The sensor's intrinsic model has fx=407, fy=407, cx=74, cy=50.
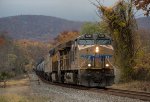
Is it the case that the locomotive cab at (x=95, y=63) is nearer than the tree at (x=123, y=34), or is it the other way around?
the locomotive cab at (x=95, y=63)

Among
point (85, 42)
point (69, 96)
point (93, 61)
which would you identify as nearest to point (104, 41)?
point (85, 42)

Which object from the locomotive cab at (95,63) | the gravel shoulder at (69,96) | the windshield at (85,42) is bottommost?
the gravel shoulder at (69,96)

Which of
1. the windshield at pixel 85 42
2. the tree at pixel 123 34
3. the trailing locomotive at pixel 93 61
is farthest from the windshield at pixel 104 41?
the tree at pixel 123 34

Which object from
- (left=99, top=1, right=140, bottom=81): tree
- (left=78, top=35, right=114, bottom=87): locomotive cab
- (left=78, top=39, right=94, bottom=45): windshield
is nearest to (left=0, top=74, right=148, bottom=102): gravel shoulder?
(left=78, top=35, right=114, bottom=87): locomotive cab

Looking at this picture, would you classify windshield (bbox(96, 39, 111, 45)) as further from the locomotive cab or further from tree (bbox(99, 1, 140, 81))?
tree (bbox(99, 1, 140, 81))

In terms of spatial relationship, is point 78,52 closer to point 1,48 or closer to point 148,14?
point 148,14

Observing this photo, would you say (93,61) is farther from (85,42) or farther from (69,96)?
(69,96)

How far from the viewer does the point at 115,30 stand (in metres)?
34.3

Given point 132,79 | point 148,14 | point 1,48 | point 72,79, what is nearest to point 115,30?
point 132,79

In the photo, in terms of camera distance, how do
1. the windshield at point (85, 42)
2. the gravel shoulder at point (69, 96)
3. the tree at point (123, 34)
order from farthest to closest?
the tree at point (123, 34)
the windshield at point (85, 42)
the gravel shoulder at point (69, 96)

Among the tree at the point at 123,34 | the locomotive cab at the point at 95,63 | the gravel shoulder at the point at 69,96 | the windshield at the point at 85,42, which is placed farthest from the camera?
the tree at the point at 123,34

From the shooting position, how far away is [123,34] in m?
34.1

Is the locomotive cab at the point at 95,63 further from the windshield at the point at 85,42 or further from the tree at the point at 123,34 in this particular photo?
the tree at the point at 123,34

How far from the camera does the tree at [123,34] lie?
108 ft
